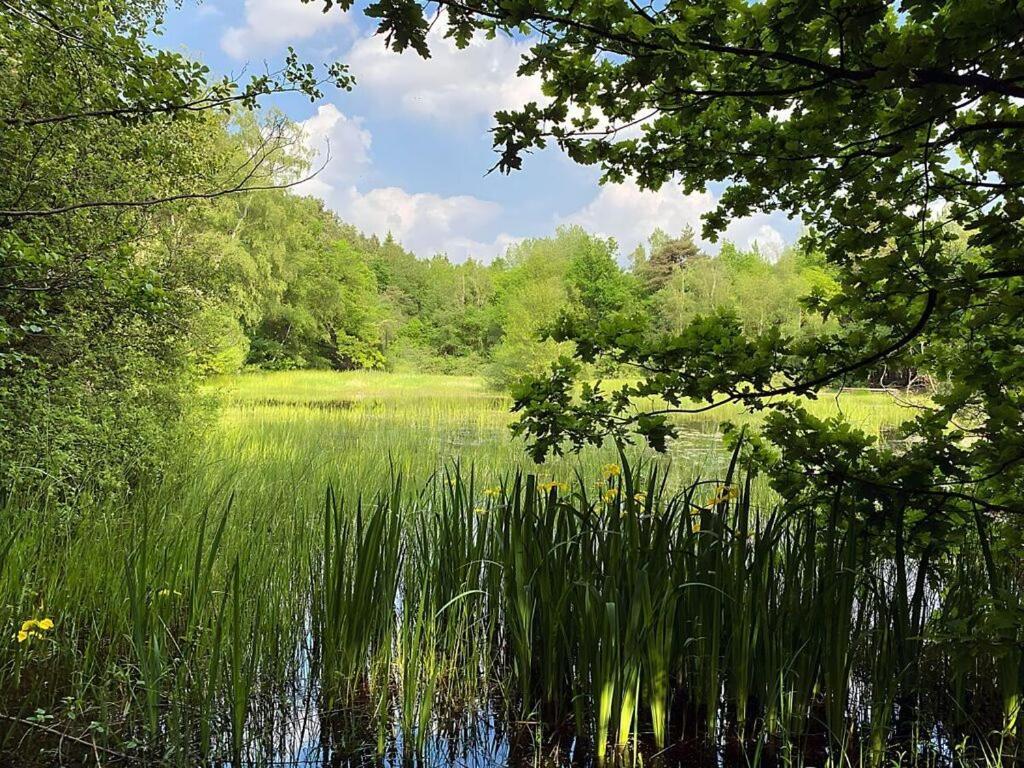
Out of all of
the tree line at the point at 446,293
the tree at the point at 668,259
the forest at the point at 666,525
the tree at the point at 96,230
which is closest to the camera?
the forest at the point at 666,525

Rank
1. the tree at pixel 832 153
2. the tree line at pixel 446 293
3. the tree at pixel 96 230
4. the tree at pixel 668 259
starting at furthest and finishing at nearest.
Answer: the tree at pixel 668 259, the tree line at pixel 446 293, the tree at pixel 96 230, the tree at pixel 832 153

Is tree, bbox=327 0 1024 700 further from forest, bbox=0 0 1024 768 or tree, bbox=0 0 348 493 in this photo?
tree, bbox=0 0 348 493

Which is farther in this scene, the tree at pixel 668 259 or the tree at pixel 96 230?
the tree at pixel 668 259

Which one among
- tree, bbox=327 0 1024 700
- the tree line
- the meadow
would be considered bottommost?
the meadow

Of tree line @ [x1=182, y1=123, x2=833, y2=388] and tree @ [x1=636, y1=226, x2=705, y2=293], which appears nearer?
tree line @ [x1=182, y1=123, x2=833, y2=388]

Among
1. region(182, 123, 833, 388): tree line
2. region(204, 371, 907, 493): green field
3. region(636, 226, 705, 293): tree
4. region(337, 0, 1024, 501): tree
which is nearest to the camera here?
region(337, 0, 1024, 501): tree

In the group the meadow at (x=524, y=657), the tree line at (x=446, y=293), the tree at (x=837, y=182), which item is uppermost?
the tree line at (x=446, y=293)

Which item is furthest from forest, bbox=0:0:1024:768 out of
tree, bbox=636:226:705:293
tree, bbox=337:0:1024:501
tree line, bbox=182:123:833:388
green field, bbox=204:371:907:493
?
tree, bbox=636:226:705:293

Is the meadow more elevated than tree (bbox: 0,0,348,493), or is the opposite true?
tree (bbox: 0,0,348,493)

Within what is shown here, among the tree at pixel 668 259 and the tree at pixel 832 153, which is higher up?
the tree at pixel 668 259

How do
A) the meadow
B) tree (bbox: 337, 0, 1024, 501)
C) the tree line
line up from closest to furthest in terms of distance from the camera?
1. tree (bbox: 337, 0, 1024, 501)
2. the meadow
3. the tree line

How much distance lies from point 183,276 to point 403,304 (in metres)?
44.4

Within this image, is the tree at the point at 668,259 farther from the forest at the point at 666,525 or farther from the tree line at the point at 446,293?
the forest at the point at 666,525

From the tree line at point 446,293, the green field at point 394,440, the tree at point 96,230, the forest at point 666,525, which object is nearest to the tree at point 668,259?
the tree line at point 446,293
